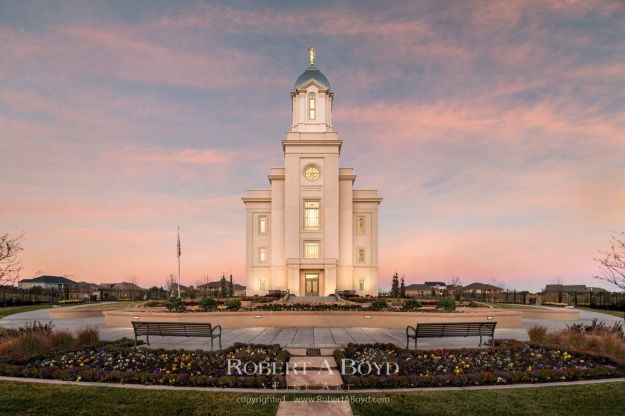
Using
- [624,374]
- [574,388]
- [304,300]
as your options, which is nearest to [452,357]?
[574,388]

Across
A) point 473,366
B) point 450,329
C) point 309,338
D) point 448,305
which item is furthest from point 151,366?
point 448,305

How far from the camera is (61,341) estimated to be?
40.3 feet

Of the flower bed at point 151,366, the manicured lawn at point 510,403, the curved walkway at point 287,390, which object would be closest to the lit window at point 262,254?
the flower bed at point 151,366

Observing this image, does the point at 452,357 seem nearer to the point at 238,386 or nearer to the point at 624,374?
the point at 624,374

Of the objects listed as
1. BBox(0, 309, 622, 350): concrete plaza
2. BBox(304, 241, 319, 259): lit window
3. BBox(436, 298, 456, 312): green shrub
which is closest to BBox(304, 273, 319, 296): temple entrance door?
BBox(304, 241, 319, 259): lit window

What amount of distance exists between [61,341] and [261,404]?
7560 millimetres

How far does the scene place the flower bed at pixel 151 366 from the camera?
913cm

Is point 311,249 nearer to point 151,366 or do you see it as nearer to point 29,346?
point 29,346

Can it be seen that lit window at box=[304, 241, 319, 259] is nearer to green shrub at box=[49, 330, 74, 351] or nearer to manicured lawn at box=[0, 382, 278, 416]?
green shrub at box=[49, 330, 74, 351]

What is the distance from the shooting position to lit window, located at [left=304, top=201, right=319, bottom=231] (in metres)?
45.4

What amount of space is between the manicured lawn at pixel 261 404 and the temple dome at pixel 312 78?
148 feet

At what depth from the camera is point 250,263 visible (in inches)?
1843

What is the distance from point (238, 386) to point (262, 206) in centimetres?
3956

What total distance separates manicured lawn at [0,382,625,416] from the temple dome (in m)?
45.1
